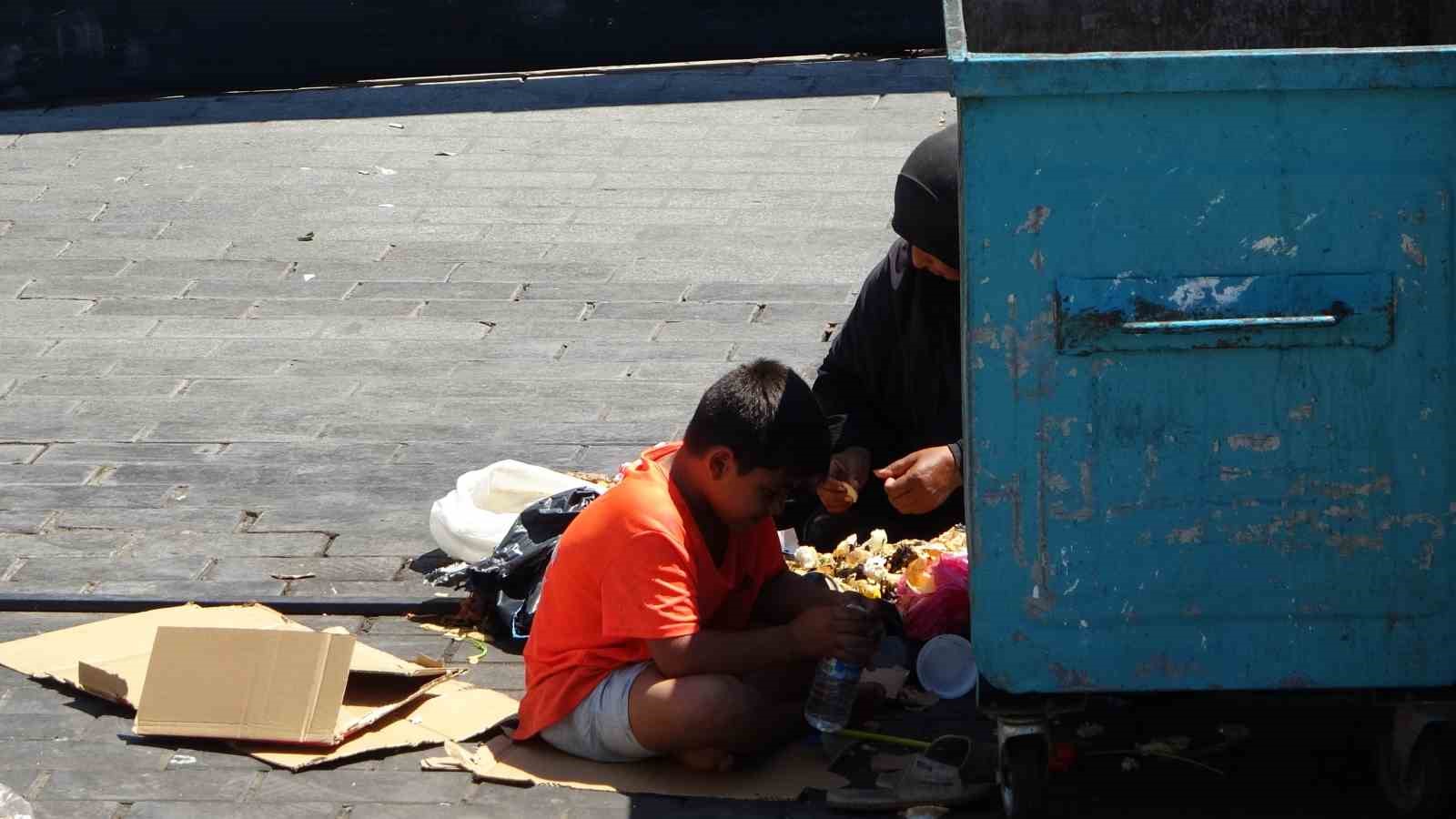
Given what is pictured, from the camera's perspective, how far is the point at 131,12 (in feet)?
31.2

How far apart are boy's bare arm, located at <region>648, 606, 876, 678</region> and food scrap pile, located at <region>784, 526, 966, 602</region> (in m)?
0.74

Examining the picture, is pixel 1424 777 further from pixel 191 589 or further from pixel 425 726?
pixel 191 589

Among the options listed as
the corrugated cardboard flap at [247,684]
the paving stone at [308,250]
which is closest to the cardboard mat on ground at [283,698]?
the corrugated cardboard flap at [247,684]

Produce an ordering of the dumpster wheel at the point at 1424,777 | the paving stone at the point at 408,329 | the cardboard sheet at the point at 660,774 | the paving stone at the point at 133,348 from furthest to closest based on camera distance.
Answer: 1. the paving stone at the point at 408,329
2. the paving stone at the point at 133,348
3. the cardboard sheet at the point at 660,774
4. the dumpster wheel at the point at 1424,777

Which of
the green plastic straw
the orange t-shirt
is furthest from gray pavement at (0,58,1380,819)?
the orange t-shirt

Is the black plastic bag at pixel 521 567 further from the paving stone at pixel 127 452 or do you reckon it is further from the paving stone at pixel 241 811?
the paving stone at pixel 127 452

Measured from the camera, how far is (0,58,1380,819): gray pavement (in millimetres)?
3482

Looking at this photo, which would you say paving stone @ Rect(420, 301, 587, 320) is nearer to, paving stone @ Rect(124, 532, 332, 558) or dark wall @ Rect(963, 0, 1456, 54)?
paving stone @ Rect(124, 532, 332, 558)

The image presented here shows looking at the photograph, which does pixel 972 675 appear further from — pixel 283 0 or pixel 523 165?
pixel 283 0

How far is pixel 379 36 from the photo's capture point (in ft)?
31.9

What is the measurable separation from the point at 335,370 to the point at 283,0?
4435 mm

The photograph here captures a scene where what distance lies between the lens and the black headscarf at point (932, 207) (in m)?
3.90

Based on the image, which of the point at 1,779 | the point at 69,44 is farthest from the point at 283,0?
the point at 1,779

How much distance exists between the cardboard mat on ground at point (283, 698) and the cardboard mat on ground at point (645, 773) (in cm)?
11
